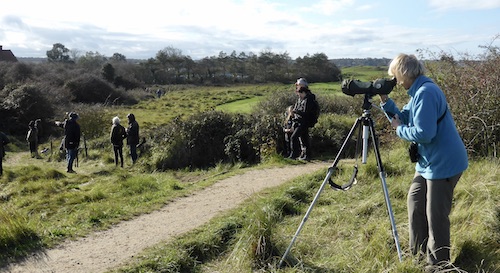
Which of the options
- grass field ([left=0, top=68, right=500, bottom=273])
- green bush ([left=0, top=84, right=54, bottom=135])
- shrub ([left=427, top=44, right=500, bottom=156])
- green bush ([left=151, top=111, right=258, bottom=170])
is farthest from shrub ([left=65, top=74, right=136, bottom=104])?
shrub ([left=427, top=44, right=500, bottom=156])

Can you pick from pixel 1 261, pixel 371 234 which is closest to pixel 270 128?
pixel 371 234

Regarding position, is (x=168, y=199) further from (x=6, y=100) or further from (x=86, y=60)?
(x=86, y=60)

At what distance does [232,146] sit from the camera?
1260 cm

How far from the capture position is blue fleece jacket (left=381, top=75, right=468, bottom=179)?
3.62 meters

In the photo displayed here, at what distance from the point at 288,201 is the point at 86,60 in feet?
265

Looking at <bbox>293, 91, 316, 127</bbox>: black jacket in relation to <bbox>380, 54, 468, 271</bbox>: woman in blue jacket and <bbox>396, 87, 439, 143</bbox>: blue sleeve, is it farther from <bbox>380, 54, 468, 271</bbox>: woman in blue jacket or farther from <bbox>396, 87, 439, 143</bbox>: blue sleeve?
<bbox>396, 87, 439, 143</bbox>: blue sleeve

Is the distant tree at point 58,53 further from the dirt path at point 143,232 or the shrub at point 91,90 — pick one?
the dirt path at point 143,232

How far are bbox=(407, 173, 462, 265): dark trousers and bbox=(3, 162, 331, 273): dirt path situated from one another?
10.1 feet

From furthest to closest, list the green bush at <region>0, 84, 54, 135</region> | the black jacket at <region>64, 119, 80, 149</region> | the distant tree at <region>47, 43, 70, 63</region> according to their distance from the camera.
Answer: the distant tree at <region>47, 43, 70, 63</region> < the green bush at <region>0, 84, 54, 135</region> < the black jacket at <region>64, 119, 80, 149</region>

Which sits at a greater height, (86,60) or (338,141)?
(86,60)

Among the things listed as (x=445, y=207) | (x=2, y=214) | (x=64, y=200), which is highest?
(x=445, y=207)

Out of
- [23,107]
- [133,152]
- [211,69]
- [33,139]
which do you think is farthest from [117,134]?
[211,69]

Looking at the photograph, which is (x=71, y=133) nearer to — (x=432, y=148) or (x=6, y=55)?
(x=432, y=148)

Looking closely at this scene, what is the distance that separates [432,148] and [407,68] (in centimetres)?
73
